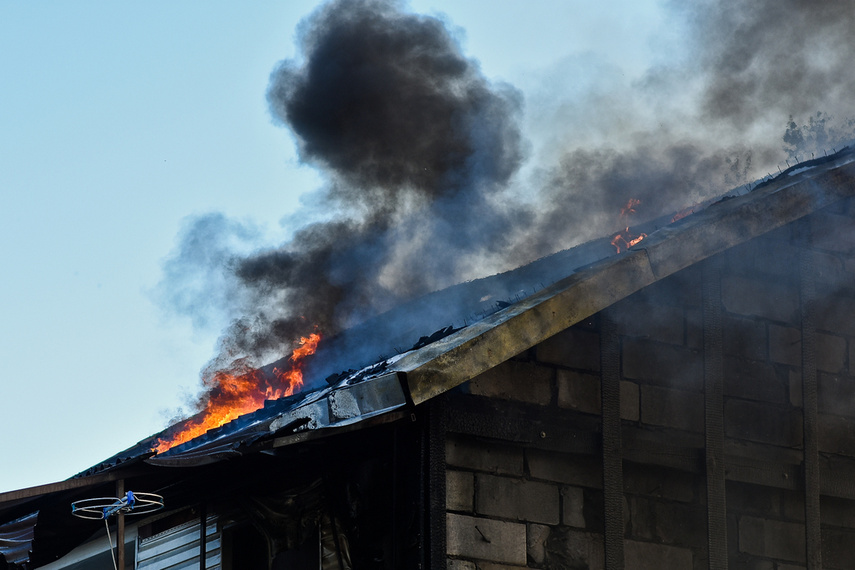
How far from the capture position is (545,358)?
25.2 feet

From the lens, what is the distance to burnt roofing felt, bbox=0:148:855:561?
667 cm

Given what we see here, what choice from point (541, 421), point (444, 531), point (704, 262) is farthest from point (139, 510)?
point (704, 262)

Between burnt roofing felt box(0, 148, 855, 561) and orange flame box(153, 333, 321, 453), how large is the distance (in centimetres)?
391

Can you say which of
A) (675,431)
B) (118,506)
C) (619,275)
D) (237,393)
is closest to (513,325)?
(619,275)

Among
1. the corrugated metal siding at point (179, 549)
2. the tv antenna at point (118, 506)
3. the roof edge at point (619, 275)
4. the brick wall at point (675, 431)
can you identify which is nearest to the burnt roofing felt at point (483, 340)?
the roof edge at point (619, 275)

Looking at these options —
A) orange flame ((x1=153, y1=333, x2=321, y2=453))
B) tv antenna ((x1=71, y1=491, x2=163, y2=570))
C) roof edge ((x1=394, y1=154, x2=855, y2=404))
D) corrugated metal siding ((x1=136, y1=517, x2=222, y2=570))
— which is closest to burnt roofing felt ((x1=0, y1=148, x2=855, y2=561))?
roof edge ((x1=394, y1=154, x2=855, y2=404))

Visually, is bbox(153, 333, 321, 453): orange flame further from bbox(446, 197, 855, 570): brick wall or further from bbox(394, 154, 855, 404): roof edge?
bbox(394, 154, 855, 404): roof edge

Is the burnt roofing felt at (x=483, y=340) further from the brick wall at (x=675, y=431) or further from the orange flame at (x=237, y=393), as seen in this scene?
the orange flame at (x=237, y=393)

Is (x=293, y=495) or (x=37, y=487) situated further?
(x=293, y=495)

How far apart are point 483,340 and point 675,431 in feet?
6.02

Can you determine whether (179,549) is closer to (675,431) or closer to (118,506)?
(118,506)

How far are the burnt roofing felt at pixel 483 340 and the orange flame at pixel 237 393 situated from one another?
3912 millimetres

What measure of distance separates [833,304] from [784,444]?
53.7 inches

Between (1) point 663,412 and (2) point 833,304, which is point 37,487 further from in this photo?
(2) point 833,304
